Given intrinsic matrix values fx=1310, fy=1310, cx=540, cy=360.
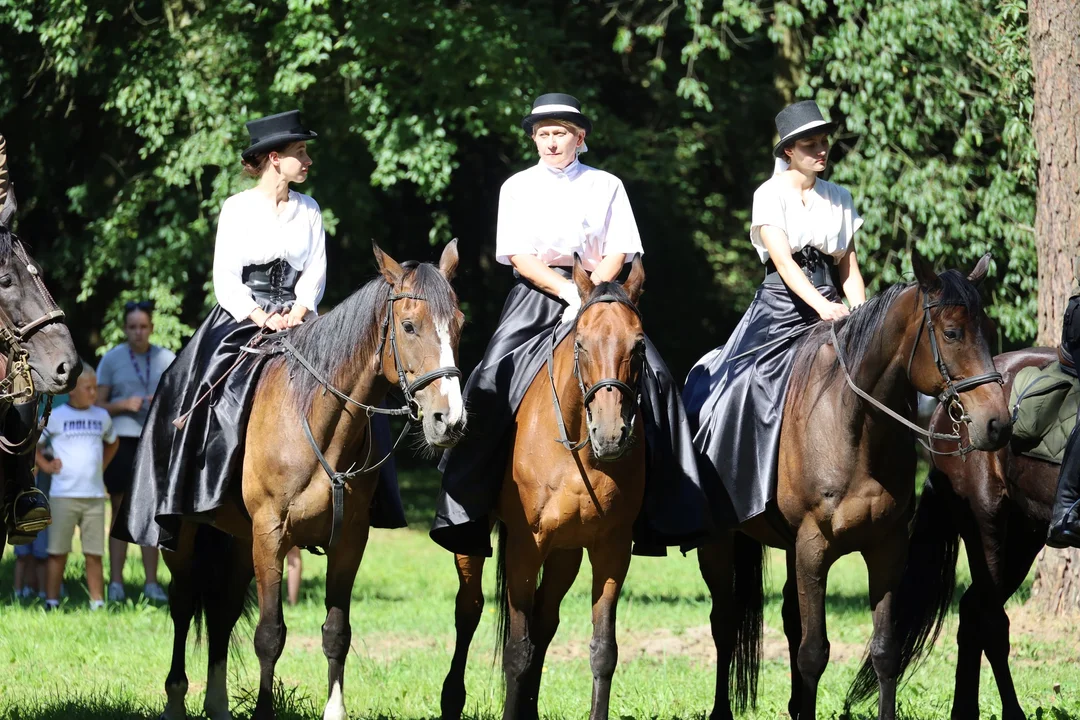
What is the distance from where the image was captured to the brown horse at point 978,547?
294 inches

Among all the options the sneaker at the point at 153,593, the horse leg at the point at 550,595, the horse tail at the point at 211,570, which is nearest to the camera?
the horse leg at the point at 550,595

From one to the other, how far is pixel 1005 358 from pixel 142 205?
12.0 meters

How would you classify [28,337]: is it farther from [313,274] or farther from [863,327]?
[863,327]

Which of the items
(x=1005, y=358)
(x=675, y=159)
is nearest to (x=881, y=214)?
(x=675, y=159)

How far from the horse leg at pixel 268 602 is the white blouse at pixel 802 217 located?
124 inches

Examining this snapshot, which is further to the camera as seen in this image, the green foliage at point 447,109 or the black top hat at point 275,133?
the green foliage at point 447,109

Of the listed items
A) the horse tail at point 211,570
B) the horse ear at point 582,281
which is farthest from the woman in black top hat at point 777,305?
the horse tail at point 211,570

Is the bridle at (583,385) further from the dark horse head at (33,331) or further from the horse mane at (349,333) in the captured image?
the dark horse head at (33,331)

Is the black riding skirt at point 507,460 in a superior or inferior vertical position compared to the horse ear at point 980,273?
inferior

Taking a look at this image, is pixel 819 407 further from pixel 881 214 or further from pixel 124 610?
pixel 881 214

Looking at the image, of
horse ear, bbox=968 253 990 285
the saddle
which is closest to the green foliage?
the saddle

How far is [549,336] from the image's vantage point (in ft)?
22.0

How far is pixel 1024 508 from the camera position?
7.53m

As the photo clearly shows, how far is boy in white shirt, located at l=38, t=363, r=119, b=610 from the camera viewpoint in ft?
36.4
